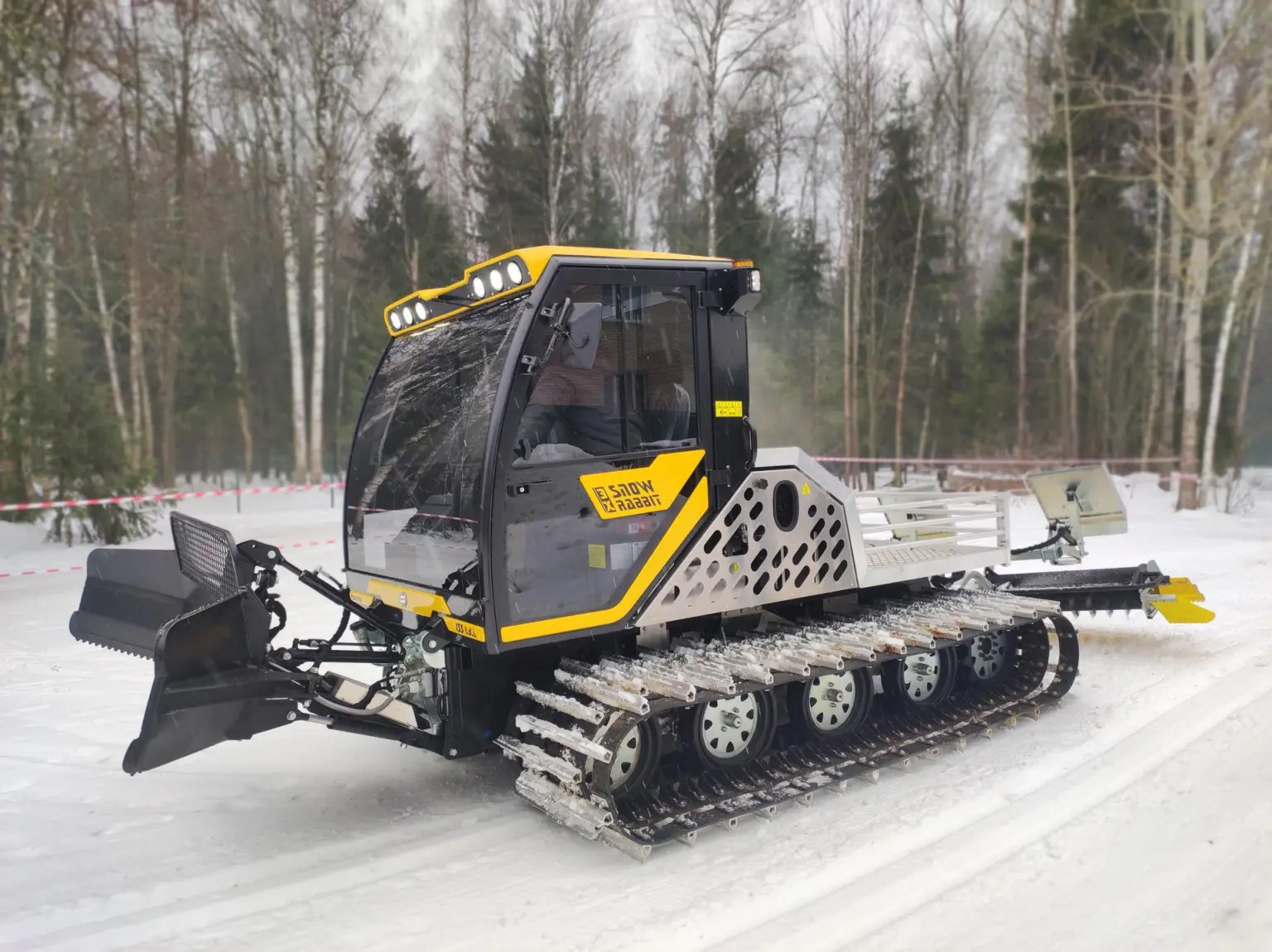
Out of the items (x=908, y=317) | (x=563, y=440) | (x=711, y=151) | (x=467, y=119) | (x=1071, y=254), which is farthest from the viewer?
(x=908, y=317)

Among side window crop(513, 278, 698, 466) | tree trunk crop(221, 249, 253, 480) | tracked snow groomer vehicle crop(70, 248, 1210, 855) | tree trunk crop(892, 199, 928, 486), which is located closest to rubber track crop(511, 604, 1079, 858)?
tracked snow groomer vehicle crop(70, 248, 1210, 855)

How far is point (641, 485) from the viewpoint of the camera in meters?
4.04

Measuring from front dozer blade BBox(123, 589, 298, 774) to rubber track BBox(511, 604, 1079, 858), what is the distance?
120cm

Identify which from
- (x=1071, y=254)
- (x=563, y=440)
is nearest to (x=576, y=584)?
(x=563, y=440)

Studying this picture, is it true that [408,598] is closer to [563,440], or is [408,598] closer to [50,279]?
[563,440]

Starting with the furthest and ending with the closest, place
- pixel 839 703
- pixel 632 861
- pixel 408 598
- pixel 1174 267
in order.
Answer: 1. pixel 1174 267
2. pixel 839 703
3. pixel 408 598
4. pixel 632 861

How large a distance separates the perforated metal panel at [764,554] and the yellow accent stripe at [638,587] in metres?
0.08

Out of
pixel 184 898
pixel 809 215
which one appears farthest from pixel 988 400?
pixel 184 898

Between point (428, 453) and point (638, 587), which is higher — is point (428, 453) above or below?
above

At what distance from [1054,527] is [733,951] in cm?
565

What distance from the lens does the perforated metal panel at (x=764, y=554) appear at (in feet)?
13.8

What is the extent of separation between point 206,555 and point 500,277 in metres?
1.84

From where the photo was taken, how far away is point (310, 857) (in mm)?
3762

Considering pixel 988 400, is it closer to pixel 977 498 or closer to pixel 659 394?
pixel 977 498
